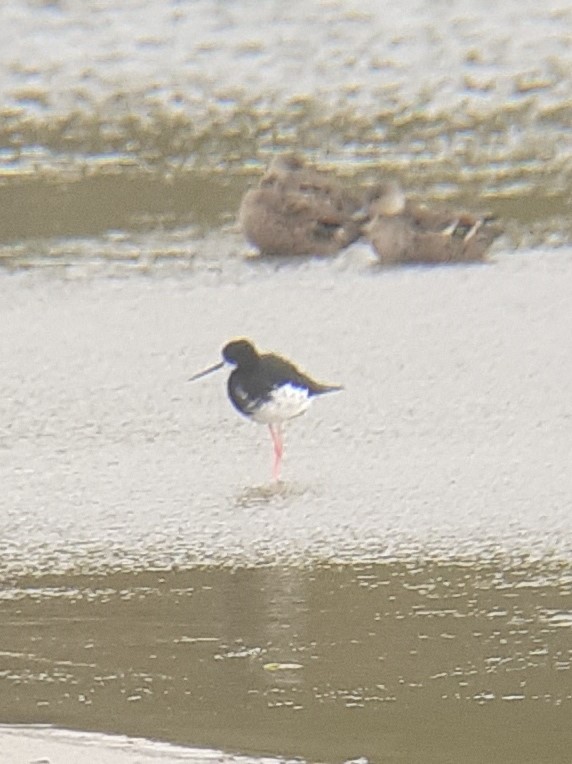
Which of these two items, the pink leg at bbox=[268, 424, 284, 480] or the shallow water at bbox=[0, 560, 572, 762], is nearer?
the shallow water at bbox=[0, 560, 572, 762]

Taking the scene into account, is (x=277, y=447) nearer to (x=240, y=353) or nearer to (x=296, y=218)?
(x=240, y=353)

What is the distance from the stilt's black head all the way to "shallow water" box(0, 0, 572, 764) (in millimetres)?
298

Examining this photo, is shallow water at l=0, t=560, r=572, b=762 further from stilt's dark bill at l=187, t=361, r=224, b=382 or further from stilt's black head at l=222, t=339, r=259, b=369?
stilt's dark bill at l=187, t=361, r=224, b=382

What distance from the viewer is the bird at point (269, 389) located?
8438 millimetres

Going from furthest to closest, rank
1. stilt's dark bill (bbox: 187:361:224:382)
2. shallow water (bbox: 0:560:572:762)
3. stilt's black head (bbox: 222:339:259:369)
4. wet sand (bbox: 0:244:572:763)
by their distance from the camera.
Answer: stilt's dark bill (bbox: 187:361:224:382) → stilt's black head (bbox: 222:339:259:369) → wet sand (bbox: 0:244:572:763) → shallow water (bbox: 0:560:572:762)

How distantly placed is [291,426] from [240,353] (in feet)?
1.26

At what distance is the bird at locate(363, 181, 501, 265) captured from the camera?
38.2ft

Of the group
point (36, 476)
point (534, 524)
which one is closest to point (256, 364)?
point (36, 476)

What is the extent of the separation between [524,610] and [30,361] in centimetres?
397

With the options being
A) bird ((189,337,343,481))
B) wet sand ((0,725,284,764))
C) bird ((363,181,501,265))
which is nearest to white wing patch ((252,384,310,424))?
bird ((189,337,343,481))

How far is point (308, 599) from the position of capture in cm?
673

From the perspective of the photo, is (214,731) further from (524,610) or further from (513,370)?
(513,370)

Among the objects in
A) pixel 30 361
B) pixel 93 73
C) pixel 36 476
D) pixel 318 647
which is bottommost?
pixel 318 647

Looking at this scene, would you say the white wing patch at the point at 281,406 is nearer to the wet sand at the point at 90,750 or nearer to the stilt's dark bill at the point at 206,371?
the stilt's dark bill at the point at 206,371
